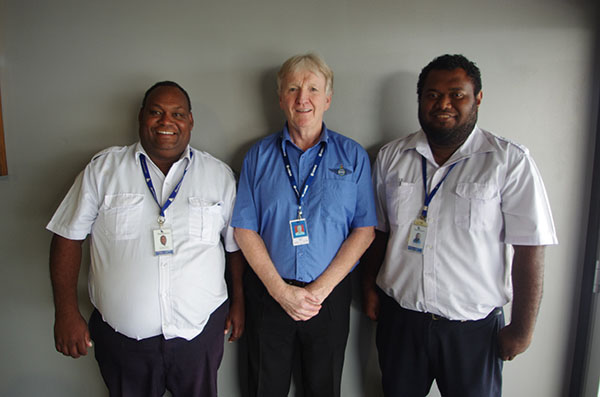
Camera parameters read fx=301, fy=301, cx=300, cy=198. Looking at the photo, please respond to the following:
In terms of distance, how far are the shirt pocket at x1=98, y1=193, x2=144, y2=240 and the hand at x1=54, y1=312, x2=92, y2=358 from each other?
1.71 feet

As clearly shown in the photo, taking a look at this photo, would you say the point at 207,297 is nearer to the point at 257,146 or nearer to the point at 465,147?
the point at 257,146

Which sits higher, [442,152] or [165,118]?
[165,118]

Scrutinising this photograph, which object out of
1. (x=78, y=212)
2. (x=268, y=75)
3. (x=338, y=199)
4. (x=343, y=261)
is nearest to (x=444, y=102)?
(x=338, y=199)

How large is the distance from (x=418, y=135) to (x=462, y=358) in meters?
1.16

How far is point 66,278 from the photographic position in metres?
1.58

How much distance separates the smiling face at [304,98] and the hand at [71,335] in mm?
1550

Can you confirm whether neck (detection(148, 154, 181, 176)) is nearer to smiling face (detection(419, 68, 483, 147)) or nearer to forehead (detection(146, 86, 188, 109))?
forehead (detection(146, 86, 188, 109))

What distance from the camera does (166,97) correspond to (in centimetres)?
158

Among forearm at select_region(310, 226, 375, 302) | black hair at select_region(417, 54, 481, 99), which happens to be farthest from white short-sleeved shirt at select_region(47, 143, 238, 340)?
black hair at select_region(417, 54, 481, 99)

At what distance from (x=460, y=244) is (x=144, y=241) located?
1.55 m

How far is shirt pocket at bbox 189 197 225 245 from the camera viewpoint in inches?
61.3

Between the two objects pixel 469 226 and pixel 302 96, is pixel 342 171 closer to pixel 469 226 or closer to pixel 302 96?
pixel 302 96

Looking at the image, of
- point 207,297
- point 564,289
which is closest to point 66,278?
point 207,297

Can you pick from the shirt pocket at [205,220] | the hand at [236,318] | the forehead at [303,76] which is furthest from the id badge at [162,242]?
the forehead at [303,76]
